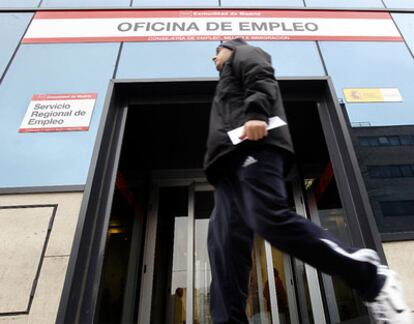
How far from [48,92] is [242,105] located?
2.46 metres

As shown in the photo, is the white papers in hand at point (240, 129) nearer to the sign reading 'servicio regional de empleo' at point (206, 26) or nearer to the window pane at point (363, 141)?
the window pane at point (363, 141)

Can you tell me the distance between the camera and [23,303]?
2100 millimetres

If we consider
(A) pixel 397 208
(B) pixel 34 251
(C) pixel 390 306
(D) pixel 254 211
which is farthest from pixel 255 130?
(B) pixel 34 251

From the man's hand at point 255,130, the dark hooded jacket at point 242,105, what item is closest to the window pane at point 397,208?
the dark hooded jacket at point 242,105

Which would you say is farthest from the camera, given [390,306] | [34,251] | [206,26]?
[206,26]

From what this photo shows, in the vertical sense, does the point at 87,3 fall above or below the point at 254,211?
above

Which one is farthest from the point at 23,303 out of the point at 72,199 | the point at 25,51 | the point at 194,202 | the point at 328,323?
→ the point at 328,323

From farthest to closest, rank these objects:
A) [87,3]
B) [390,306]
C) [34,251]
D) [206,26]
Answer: [87,3] < [206,26] < [34,251] < [390,306]

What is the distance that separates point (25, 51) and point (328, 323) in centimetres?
526

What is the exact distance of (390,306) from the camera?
4.06ft

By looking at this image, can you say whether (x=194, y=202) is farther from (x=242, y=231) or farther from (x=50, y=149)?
(x=242, y=231)

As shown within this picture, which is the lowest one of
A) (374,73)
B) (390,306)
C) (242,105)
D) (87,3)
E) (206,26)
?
(390,306)

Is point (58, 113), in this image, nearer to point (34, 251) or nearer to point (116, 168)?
point (116, 168)

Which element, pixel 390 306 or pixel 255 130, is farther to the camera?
pixel 255 130
